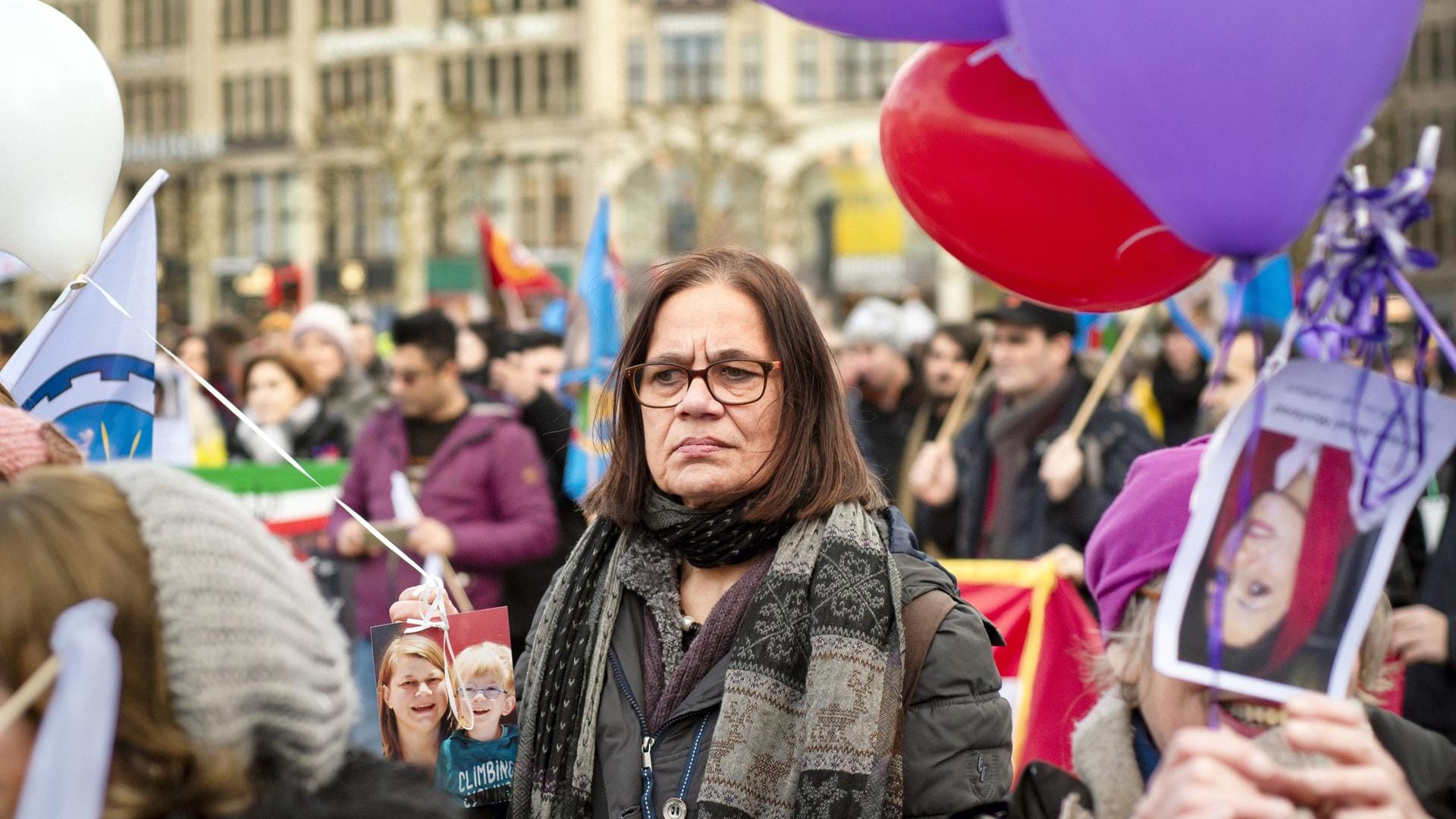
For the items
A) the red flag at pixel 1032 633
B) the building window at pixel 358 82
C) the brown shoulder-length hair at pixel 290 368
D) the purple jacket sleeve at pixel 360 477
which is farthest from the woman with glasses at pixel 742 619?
the building window at pixel 358 82

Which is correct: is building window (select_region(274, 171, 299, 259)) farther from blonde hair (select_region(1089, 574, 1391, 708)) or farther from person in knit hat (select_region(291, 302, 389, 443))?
blonde hair (select_region(1089, 574, 1391, 708))

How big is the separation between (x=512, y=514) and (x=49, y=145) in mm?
3000

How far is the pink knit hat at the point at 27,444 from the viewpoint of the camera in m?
2.23

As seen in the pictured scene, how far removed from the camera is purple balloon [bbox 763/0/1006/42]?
218 cm

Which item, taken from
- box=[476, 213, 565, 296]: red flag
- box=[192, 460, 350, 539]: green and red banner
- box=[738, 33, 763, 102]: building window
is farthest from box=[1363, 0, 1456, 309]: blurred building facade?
box=[192, 460, 350, 539]: green and red banner

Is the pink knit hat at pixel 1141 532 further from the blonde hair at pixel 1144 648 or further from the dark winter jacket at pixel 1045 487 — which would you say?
the dark winter jacket at pixel 1045 487

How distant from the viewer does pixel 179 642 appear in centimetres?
156

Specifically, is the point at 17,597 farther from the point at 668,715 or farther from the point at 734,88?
the point at 734,88

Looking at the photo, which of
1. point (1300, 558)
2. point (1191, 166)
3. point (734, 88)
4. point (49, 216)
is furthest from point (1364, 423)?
point (734, 88)

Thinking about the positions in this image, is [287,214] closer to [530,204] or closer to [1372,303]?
[530,204]

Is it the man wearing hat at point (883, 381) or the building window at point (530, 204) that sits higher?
the man wearing hat at point (883, 381)

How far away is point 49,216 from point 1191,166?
7.19 feet

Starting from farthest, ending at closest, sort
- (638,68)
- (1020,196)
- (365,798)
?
(638,68), (1020,196), (365,798)

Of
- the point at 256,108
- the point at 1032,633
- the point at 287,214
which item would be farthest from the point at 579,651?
the point at 256,108
